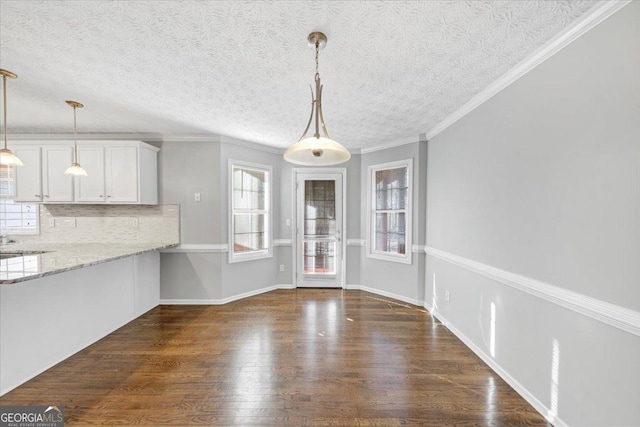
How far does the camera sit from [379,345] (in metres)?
2.62

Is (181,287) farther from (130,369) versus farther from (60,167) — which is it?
(60,167)

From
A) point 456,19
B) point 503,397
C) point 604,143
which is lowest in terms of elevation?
point 503,397

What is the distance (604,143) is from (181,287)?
176 inches

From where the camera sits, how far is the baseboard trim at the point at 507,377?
1.68 metres

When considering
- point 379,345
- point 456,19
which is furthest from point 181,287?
point 456,19

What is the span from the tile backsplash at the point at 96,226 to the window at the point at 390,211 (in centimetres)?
308

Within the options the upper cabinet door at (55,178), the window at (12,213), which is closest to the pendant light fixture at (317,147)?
the upper cabinet door at (55,178)

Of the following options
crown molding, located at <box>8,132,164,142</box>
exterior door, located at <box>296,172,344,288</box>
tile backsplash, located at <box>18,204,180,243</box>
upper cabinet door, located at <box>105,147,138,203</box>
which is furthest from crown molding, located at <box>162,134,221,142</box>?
exterior door, located at <box>296,172,344,288</box>

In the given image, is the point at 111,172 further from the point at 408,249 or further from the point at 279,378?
the point at 408,249

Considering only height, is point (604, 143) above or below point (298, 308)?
above

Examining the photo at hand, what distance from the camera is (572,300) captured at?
4.99ft

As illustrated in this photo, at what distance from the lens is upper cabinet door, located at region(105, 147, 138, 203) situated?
3.39 metres

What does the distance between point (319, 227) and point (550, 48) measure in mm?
3560

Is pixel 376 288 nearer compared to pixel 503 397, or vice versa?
pixel 503 397
